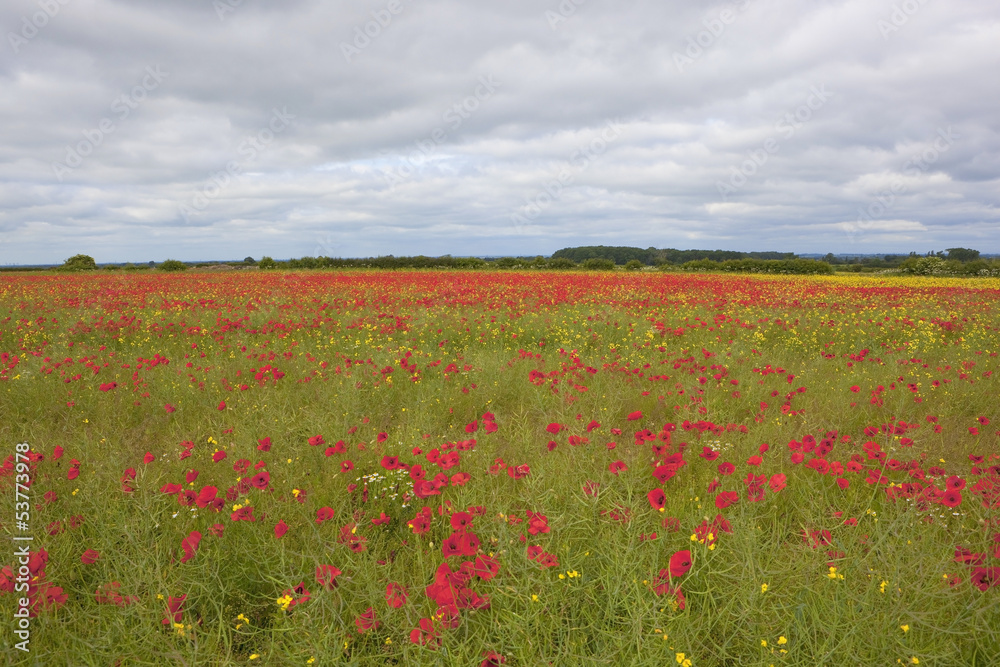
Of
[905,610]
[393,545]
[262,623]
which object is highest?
[905,610]

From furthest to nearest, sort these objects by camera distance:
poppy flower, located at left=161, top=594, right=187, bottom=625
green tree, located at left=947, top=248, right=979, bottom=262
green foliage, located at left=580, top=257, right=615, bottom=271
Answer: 1. green foliage, located at left=580, top=257, right=615, bottom=271
2. green tree, located at left=947, top=248, right=979, bottom=262
3. poppy flower, located at left=161, top=594, right=187, bottom=625

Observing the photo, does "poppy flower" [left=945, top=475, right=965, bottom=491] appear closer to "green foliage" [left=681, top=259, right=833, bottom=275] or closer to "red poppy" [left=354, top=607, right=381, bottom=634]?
"red poppy" [left=354, top=607, right=381, bottom=634]

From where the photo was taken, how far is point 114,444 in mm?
3998

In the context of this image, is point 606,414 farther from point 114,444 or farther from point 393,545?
point 114,444

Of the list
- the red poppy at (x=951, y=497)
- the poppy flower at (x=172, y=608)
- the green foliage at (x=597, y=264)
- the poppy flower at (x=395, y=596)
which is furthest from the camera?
the green foliage at (x=597, y=264)

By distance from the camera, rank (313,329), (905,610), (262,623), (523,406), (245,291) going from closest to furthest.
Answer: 1. (905,610)
2. (262,623)
3. (523,406)
4. (313,329)
5. (245,291)

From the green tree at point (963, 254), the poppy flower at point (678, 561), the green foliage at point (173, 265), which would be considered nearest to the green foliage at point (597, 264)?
the green tree at point (963, 254)

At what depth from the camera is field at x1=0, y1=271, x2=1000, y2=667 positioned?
1.95 meters

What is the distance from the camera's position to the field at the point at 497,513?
1.95 meters

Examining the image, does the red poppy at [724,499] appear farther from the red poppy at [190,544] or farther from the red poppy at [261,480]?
the red poppy at [190,544]

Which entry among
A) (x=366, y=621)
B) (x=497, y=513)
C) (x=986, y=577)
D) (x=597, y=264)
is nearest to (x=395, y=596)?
(x=366, y=621)

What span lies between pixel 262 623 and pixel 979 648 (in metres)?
3.16

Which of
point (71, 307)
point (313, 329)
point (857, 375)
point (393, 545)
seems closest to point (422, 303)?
point (313, 329)

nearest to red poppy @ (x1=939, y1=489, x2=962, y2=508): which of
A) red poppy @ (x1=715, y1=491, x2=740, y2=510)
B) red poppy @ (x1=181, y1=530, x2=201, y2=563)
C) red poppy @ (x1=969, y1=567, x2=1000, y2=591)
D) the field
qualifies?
the field
